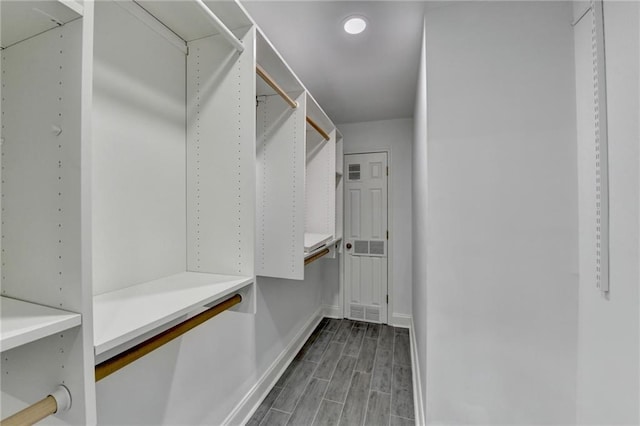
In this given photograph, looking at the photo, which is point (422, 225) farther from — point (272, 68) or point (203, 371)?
point (203, 371)

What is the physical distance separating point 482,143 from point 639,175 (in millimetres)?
600

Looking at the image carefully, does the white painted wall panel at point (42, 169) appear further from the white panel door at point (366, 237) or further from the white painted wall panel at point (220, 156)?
the white panel door at point (366, 237)

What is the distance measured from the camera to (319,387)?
2146 millimetres

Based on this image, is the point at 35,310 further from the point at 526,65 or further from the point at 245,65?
the point at 526,65

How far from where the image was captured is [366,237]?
3531 millimetres

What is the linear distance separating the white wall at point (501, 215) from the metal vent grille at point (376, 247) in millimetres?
1957

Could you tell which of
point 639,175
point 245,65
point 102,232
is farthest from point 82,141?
point 639,175

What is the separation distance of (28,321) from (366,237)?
3247 mm

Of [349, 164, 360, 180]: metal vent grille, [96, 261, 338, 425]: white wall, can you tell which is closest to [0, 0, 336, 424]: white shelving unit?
[96, 261, 338, 425]: white wall

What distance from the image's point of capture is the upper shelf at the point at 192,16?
3.15 ft

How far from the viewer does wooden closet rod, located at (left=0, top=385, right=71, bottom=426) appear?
48 centimetres

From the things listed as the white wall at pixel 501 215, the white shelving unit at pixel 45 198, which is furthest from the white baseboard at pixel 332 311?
the white shelving unit at pixel 45 198

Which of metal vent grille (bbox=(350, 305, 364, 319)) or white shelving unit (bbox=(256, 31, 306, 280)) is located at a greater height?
white shelving unit (bbox=(256, 31, 306, 280))

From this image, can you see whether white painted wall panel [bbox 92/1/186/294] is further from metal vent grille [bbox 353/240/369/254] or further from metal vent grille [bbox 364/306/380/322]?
metal vent grille [bbox 364/306/380/322]
